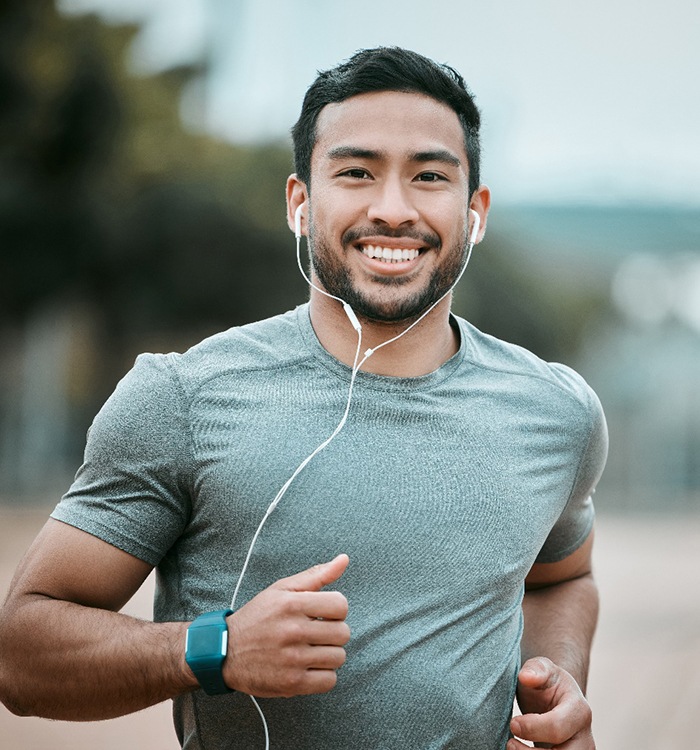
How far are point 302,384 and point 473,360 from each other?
482 mm

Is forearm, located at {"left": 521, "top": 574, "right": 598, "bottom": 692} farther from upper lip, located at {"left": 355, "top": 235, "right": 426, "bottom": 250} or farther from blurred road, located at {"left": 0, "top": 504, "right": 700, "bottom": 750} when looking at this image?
blurred road, located at {"left": 0, "top": 504, "right": 700, "bottom": 750}

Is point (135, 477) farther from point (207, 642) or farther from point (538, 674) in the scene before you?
point (538, 674)

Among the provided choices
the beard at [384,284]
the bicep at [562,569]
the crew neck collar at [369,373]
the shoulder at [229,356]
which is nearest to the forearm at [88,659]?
the shoulder at [229,356]

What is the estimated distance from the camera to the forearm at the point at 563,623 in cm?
325

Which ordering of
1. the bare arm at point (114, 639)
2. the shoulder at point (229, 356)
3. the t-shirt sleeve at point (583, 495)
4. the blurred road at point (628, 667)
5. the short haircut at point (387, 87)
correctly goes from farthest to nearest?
the blurred road at point (628, 667), the t-shirt sleeve at point (583, 495), the short haircut at point (387, 87), the shoulder at point (229, 356), the bare arm at point (114, 639)

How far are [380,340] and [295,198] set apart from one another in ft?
1.65

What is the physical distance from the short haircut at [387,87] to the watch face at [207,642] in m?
1.16

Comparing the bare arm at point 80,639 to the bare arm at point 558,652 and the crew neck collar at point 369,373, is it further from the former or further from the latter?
the bare arm at point 558,652

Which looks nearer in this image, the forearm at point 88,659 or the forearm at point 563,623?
the forearm at point 88,659

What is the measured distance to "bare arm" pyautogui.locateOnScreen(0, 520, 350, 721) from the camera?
7.81 feet

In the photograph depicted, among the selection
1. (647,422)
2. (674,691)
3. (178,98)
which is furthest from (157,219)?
(647,422)

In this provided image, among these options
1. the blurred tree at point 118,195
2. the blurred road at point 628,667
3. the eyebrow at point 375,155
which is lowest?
the blurred road at point 628,667

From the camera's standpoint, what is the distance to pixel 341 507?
267 cm

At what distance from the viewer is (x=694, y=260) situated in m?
37.5
